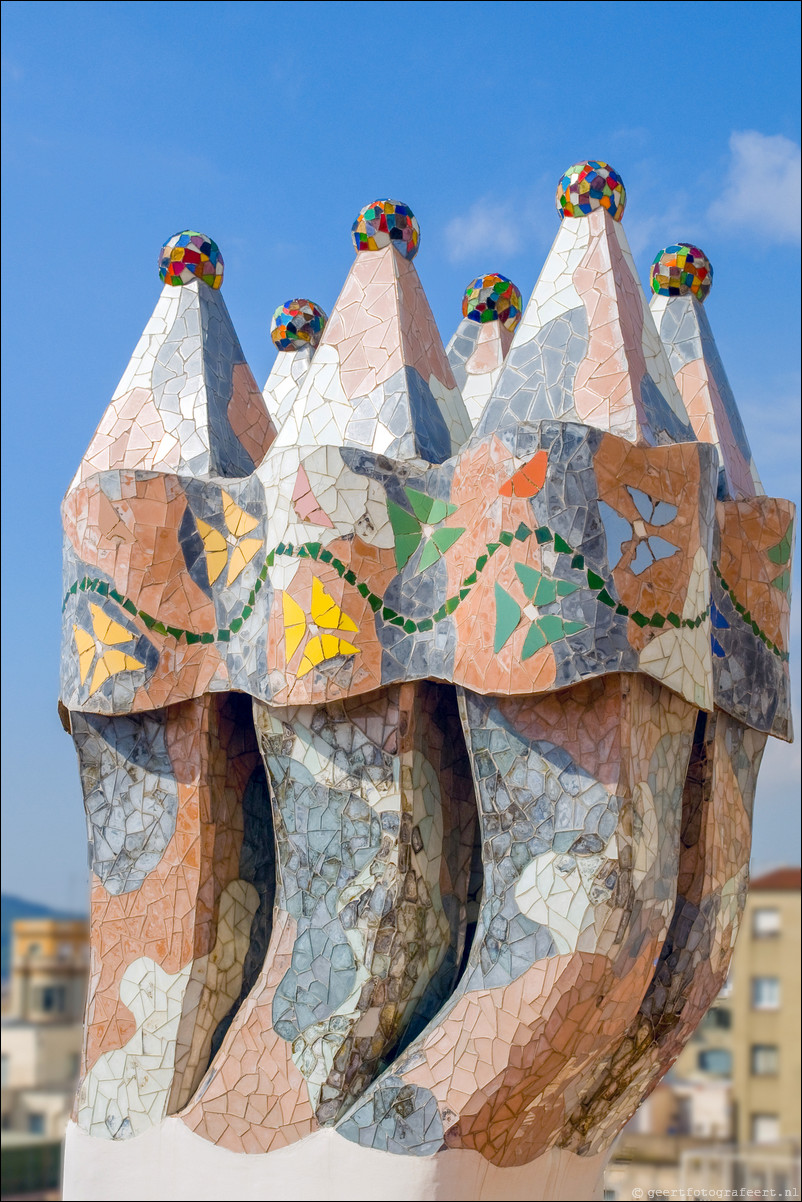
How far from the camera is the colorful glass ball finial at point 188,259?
1377cm

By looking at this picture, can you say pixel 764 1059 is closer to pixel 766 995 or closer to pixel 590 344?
pixel 766 995

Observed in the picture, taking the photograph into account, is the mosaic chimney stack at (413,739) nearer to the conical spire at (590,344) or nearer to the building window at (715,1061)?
the conical spire at (590,344)

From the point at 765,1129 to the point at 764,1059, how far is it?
0.25 metres

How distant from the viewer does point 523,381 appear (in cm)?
1184

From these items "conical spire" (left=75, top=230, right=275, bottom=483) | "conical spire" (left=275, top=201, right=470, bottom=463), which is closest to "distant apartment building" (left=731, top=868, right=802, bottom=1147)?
"conical spire" (left=275, top=201, right=470, bottom=463)

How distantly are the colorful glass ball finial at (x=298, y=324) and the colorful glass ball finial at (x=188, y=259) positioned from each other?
0.87 meters

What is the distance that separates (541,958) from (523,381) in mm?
4198

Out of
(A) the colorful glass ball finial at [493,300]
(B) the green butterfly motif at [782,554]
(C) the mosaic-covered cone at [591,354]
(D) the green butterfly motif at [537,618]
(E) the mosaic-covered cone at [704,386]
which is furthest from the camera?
(A) the colorful glass ball finial at [493,300]

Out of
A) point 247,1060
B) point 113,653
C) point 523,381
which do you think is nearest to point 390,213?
point 523,381

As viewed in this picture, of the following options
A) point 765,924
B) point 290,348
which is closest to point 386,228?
point 290,348

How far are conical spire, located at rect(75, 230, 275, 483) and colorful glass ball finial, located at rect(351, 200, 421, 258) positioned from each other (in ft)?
5.26

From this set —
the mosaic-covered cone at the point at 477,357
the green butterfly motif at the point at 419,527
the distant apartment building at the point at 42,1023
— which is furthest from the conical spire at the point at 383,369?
the distant apartment building at the point at 42,1023

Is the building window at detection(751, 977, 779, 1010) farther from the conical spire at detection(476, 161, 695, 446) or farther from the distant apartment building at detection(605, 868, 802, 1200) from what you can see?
the conical spire at detection(476, 161, 695, 446)

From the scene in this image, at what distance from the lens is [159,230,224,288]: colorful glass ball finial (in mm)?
13766
